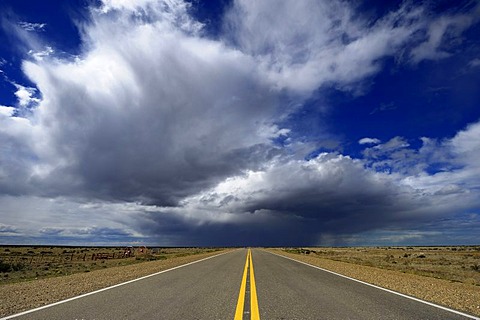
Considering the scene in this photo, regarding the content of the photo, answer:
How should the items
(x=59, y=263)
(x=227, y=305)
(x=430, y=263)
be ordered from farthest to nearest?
(x=59, y=263) < (x=430, y=263) < (x=227, y=305)

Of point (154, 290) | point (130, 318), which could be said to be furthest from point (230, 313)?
point (154, 290)

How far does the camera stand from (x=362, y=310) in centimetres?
780

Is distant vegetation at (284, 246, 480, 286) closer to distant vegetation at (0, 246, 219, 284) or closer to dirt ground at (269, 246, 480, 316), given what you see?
dirt ground at (269, 246, 480, 316)

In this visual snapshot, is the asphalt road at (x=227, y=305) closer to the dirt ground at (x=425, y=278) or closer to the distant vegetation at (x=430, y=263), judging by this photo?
the dirt ground at (x=425, y=278)

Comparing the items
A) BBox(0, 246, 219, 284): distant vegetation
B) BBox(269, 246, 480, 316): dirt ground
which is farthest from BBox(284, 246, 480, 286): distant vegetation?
BBox(0, 246, 219, 284): distant vegetation

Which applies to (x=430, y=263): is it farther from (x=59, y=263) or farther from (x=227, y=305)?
(x=59, y=263)

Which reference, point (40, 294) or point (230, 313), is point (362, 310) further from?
point (40, 294)

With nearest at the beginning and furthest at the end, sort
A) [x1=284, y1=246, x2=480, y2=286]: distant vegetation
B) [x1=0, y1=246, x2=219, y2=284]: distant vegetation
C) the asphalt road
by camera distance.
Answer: the asphalt road → [x1=284, y1=246, x2=480, y2=286]: distant vegetation → [x1=0, y1=246, x2=219, y2=284]: distant vegetation

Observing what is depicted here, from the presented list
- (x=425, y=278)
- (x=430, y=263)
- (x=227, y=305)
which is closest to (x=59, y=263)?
(x=425, y=278)

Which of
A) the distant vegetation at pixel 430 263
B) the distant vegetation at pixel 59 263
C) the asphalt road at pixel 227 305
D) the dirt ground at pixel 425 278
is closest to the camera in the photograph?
the asphalt road at pixel 227 305

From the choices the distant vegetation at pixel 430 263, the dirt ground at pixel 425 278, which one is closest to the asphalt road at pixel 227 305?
the dirt ground at pixel 425 278

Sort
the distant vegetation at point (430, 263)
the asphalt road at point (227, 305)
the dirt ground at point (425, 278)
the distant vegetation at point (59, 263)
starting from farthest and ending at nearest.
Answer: the distant vegetation at point (59, 263) → the distant vegetation at point (430, 263) → the dirt ground at point (425, 278) → the asphalt road at point (227, 305)

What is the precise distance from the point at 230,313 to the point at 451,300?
6.61 meters

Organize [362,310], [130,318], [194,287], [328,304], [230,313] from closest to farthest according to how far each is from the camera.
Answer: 1. [130,318]
2. [230,313]
3. [362,310]
4. [328,304]
5. [194,287]
